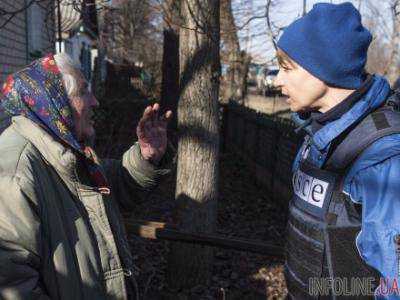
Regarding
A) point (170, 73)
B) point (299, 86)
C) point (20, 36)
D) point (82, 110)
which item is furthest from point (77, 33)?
point (299, 86)

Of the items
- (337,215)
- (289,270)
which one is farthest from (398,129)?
(289,270)

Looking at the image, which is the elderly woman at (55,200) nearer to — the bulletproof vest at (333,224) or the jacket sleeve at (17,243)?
the jacket sleeve at (17,243)

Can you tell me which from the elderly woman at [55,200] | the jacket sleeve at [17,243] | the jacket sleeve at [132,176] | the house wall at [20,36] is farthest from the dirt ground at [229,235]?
the house wall at [20,36]

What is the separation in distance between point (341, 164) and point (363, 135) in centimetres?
13

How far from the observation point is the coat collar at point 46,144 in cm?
182

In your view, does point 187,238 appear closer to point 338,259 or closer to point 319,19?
point 338,259

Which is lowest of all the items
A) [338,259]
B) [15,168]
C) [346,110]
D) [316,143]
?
[338,259]

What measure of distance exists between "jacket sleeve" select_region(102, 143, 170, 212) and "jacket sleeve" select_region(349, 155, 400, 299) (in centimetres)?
125

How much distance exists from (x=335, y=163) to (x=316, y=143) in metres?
0.11

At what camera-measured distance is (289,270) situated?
2.00 meters

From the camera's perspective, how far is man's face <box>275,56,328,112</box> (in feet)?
5.90

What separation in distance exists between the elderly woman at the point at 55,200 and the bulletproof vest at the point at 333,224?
2.63ft

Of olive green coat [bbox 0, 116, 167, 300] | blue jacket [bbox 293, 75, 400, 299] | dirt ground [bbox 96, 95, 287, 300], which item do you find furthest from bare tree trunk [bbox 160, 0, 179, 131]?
blue jacket [bbox 293, 75, 400, 299]

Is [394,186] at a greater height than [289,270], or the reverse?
[394,186]
